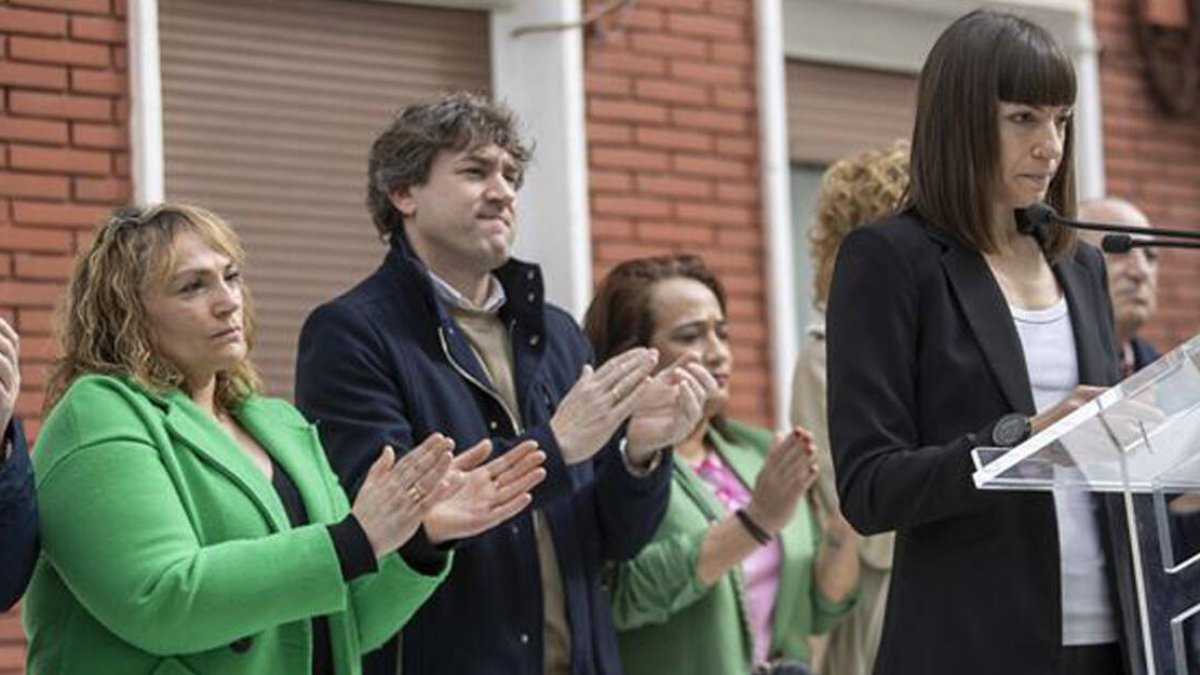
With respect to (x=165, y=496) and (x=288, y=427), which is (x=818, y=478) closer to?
(x=288, y=427)

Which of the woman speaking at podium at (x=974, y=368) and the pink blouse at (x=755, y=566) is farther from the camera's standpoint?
the pink blouse at (x=755, y=566)

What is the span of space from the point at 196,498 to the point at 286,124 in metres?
2.88

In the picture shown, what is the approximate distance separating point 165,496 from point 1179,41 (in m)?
6.23

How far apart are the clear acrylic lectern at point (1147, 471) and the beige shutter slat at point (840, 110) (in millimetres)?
4986

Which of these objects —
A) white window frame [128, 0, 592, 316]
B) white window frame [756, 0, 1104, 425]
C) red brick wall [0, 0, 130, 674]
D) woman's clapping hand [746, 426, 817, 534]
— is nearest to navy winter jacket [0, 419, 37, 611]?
woman's clapping hand [746, 426, 817, 534]

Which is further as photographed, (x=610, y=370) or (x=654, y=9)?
(x=654, y=9)

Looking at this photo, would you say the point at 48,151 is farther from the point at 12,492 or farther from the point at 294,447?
the point at 12,492

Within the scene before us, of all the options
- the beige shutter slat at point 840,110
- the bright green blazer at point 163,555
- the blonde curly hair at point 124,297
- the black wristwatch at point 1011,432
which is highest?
the beige shutter slat at point 840,110

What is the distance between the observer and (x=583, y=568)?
19.5 feet

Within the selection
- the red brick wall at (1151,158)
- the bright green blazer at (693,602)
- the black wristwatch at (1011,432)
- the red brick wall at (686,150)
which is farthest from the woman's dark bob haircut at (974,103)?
the red brick wall at (1151,158)

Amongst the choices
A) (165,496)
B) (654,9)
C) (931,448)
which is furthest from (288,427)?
(654,9)

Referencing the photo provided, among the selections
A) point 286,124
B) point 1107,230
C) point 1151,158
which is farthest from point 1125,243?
point 1151,158

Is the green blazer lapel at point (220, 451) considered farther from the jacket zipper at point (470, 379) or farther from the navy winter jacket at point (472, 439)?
the jacket zipper at point (470, 379)

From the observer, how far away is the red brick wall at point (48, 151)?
22.8 feet
